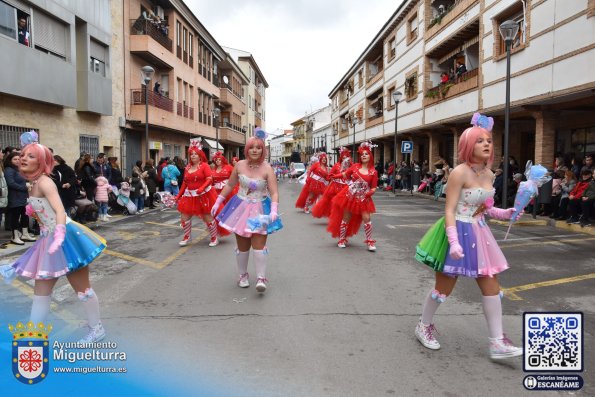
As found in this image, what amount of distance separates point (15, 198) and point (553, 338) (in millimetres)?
9377

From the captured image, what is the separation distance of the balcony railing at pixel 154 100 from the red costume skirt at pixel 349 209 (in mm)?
17249

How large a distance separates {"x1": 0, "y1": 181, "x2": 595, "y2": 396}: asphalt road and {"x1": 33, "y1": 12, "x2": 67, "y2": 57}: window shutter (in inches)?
391

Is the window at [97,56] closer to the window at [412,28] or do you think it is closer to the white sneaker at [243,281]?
the white sneaker at [243,281]

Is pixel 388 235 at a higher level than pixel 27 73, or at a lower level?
lower

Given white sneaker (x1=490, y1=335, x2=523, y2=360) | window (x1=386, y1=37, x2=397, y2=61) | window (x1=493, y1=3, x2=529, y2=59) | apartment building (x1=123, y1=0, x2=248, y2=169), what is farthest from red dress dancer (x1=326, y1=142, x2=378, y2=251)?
window (x1=386, y1=37, x2=397, y2=61)

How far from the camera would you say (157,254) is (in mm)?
8672

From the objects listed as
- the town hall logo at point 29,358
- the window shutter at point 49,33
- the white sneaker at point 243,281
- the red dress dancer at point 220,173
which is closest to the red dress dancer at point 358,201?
the red dress dancer at point 220,173

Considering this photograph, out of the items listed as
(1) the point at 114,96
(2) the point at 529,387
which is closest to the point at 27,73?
(1) the point at 114,96

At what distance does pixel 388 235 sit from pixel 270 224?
18.8 ft

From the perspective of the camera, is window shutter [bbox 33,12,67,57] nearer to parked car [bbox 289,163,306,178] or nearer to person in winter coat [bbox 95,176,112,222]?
person in winter coat [bbox 95,176,112,222]

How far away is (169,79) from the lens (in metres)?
29.1

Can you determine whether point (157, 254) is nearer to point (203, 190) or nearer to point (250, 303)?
point (203, 190)

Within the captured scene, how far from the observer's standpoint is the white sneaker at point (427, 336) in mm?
4250

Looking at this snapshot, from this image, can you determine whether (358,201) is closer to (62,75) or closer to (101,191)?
(101,191)
